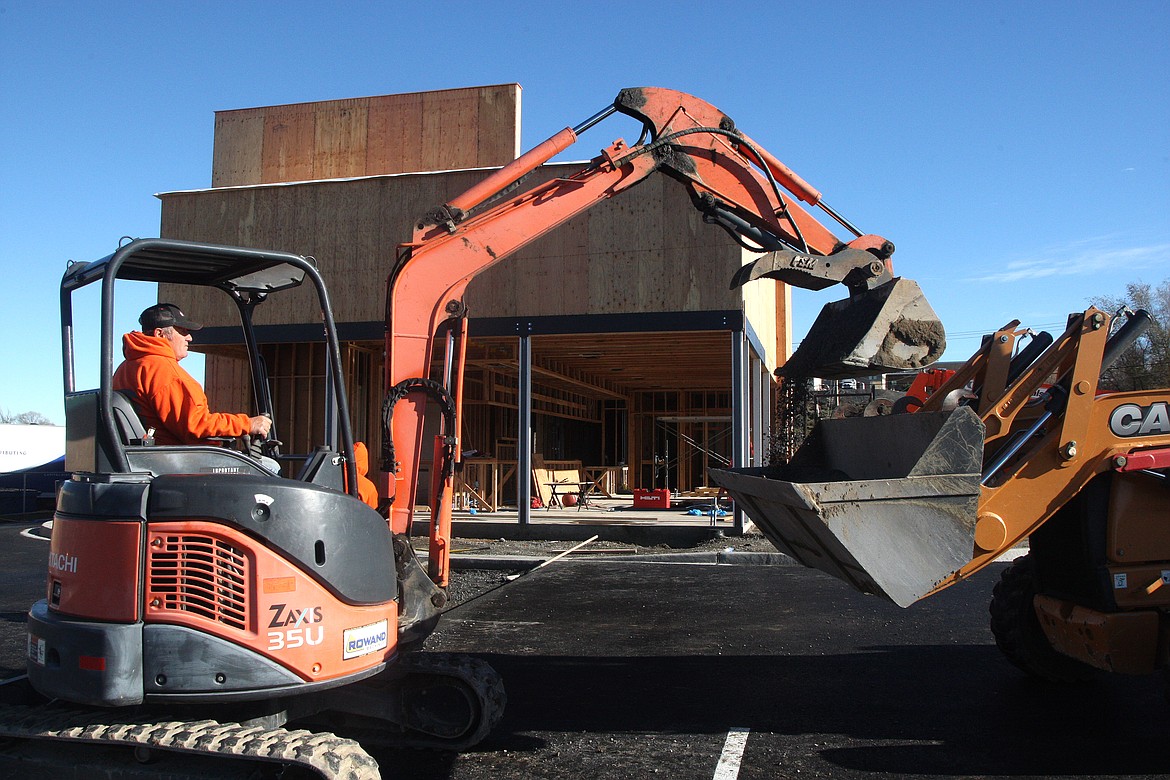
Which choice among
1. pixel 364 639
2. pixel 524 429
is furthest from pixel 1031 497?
pixel 524 429

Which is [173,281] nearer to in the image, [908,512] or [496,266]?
[908,512]

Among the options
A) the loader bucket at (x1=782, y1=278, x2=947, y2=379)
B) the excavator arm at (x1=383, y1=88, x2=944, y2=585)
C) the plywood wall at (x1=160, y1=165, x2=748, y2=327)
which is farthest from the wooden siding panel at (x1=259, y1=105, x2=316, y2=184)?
the loader bucket at (x1=782, y1=278, x2=947, y2=379)

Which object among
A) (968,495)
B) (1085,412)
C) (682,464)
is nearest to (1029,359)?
(1085,412)

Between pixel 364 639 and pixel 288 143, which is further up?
pixel 288 143

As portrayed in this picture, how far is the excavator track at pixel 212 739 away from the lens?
3736mm

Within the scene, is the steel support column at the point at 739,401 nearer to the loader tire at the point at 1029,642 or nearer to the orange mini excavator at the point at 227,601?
the loader tire at the point at 1029,642

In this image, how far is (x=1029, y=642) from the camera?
6.54m

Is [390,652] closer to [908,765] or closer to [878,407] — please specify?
[908,765]

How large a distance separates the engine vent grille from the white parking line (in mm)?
2714

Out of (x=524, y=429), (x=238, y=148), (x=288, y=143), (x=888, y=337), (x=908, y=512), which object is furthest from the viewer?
(x=238, y=148)

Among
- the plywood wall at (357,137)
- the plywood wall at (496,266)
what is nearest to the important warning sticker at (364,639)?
the plywood wall at (496,266)

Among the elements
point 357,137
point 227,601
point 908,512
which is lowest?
point 227,601

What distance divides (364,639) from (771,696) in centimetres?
344

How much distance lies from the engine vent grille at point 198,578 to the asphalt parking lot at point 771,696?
1.35 m
